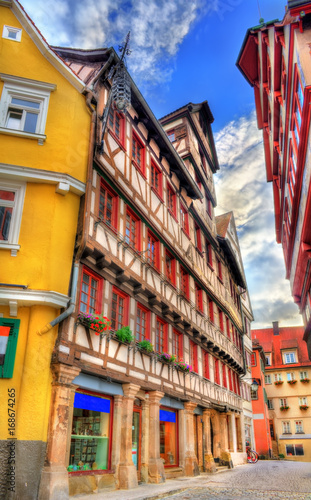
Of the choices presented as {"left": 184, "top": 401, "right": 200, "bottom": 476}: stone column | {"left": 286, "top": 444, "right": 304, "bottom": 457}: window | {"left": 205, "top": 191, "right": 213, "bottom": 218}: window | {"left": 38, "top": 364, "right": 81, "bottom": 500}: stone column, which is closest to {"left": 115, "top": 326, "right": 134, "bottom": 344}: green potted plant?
{"left": 38, "top": 364, "right": 81, "bottom": 500}: stone column

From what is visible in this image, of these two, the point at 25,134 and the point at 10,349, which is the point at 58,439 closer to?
the point at 10,349

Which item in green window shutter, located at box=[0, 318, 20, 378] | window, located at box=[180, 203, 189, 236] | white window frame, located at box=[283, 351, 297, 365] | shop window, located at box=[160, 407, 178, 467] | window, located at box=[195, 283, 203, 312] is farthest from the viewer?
white window frame, located at box=[283, 351, 297, 365]

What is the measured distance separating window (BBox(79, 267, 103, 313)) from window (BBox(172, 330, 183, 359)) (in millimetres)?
4923

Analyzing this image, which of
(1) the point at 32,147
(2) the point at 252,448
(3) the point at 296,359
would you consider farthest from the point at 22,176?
(3) the point at 296,359

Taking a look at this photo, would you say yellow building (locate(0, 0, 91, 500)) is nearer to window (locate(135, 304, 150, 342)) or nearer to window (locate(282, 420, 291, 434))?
window (locate(135, 304, 150, 342))

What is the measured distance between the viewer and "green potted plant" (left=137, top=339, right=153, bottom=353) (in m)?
11.0

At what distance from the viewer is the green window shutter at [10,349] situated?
283 inches

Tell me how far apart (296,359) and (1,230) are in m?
36.4

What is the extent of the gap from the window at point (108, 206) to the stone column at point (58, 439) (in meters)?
3.96

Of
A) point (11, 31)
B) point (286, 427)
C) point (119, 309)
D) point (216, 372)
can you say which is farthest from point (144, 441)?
point (286, 427)

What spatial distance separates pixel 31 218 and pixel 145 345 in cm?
463

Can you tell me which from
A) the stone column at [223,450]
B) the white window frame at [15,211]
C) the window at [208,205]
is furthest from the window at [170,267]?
the stone column at [223,450]

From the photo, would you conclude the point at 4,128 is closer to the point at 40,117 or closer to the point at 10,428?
the point at 40,117

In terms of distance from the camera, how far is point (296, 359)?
3928 cm
